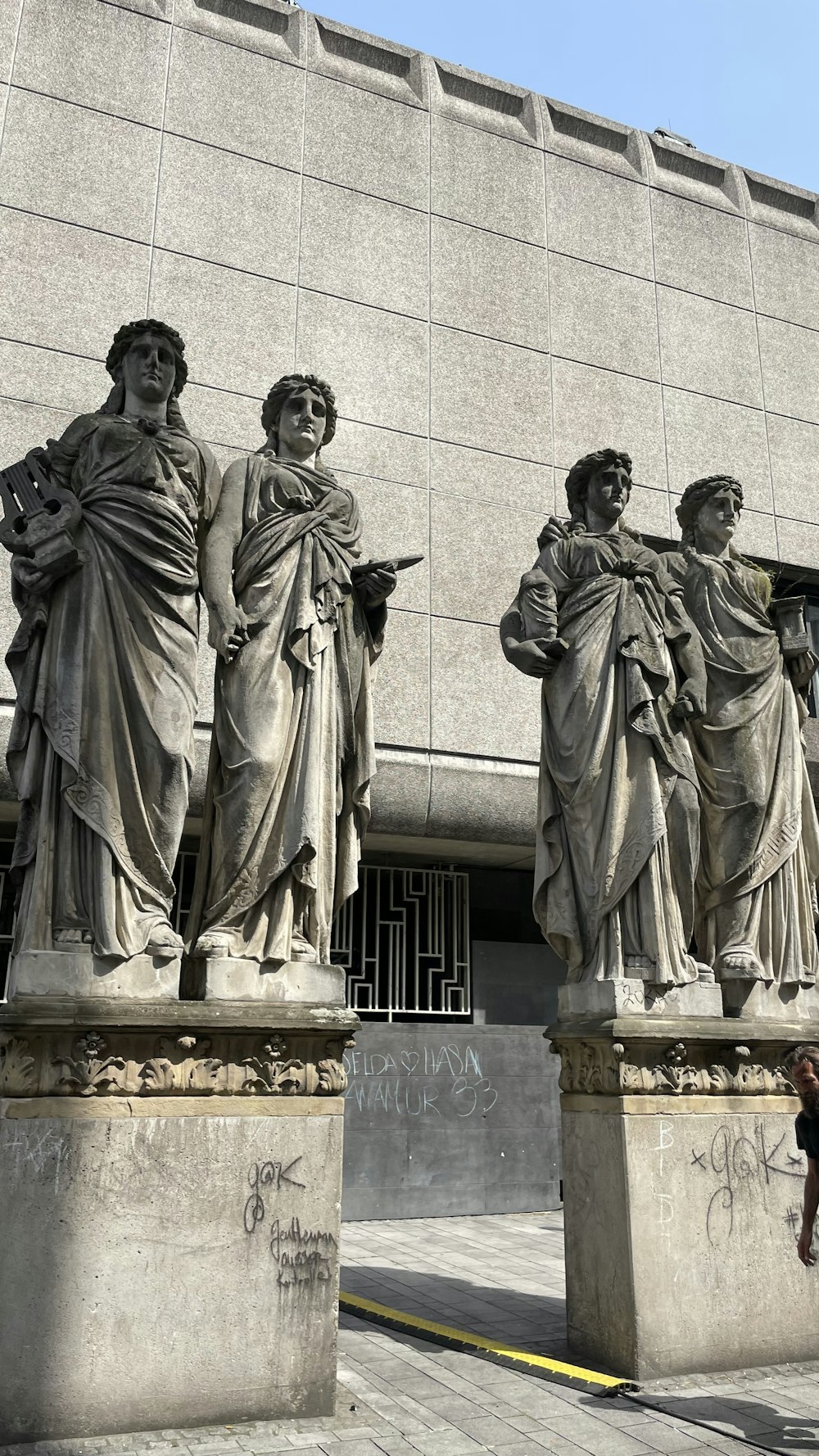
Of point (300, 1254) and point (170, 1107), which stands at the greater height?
point (170, 1107)

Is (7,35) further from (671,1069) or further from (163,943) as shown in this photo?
(671,1069)

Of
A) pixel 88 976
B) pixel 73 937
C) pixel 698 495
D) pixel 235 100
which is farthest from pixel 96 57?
pixel 88 976

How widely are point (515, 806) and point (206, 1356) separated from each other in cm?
835

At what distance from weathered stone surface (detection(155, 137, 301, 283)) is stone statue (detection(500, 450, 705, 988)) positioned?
7104 millimetres

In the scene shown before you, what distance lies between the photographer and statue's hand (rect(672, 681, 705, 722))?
7.42 meters

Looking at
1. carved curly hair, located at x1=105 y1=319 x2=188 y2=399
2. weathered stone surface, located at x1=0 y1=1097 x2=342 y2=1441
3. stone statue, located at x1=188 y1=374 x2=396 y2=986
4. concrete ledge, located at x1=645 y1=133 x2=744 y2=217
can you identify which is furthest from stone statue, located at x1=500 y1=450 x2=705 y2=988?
concrete ledge, located at x1=645 y1=133 x2=744 y2=217

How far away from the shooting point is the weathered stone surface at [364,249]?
13.4m

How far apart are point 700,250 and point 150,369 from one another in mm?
11847

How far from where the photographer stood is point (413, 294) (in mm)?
13867

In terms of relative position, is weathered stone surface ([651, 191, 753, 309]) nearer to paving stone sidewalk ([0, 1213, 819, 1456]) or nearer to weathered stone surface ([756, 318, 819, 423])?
weathered stone surface ([756, 318, 819, 423])

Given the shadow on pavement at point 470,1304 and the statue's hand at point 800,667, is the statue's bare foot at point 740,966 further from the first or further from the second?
the shadow on pavement at point 470,1304

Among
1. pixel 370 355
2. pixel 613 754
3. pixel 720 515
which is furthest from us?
pixel 370 355

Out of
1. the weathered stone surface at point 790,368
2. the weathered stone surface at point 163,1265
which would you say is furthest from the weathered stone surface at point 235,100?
the weathered stone surface at point 163,1265

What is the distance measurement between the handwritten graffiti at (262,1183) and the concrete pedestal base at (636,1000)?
2118 mm
